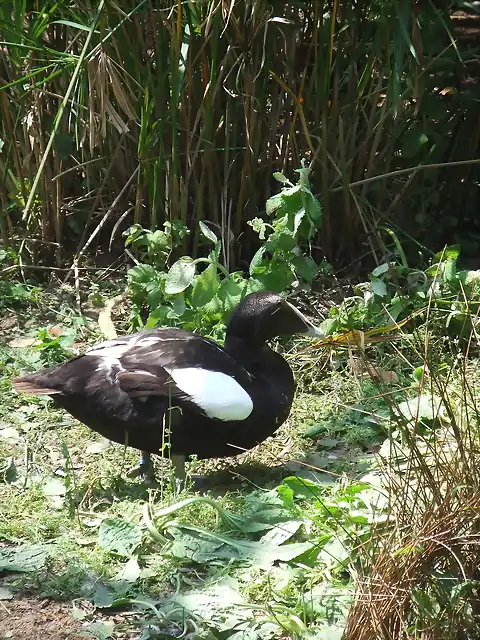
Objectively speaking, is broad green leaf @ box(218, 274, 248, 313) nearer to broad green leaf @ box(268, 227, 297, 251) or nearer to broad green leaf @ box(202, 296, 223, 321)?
broad green leaf @ box(202, 296, 223, 321)

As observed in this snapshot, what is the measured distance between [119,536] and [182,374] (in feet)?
2.23

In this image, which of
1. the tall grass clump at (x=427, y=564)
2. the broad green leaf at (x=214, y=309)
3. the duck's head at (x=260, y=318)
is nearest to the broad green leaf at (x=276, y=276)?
the broad green leaf at (x=214, y=309)

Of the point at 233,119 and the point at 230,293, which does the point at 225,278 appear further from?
the point at 233,119

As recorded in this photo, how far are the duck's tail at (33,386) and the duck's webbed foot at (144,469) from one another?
41 centimetres

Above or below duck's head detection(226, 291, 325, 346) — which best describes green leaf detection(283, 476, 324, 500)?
below

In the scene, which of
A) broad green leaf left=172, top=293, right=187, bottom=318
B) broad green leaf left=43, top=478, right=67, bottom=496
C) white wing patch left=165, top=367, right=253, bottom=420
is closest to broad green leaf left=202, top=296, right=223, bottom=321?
broad green leaf left=172, top=293, right=187, bottom=318

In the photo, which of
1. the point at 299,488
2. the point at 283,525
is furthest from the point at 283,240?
the point at 283,525

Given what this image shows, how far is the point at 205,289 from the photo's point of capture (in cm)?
429

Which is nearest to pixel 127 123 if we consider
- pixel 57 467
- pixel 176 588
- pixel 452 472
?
pixel 57 467

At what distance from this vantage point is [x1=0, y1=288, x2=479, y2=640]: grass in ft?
7.23

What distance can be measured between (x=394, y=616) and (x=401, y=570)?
11cm

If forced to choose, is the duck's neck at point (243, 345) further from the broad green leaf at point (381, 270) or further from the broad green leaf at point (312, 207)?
the broad green leaf at point (381, 270)

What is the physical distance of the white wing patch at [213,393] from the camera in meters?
3.36

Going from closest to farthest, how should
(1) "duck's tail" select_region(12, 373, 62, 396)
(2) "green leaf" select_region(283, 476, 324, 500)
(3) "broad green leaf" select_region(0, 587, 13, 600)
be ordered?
(3) "broad green leaf" select_region(0, 587, 13, 600)
(2) "green leaf" select_region(283, 476, 324, 500)
(1) "duck's tail" select_region(12, 373, 62, 396)
